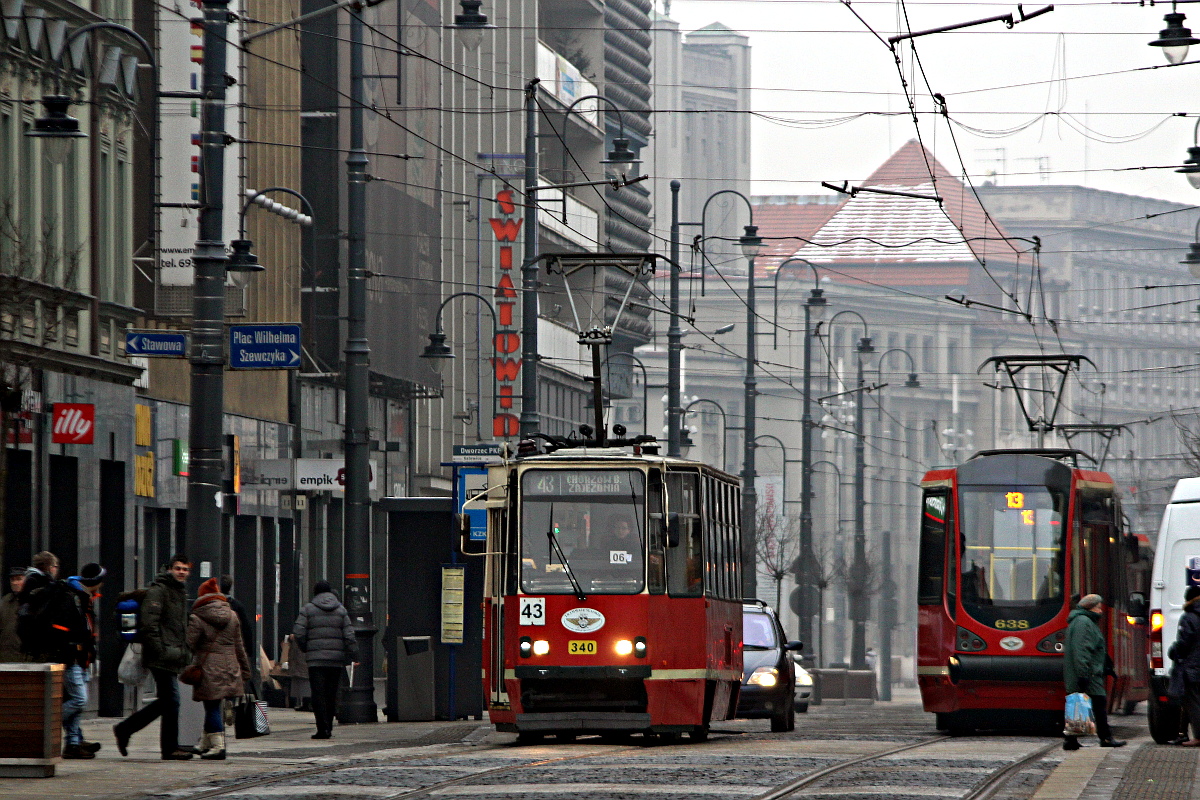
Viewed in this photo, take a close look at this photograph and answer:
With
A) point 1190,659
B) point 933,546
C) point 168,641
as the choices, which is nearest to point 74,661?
point 168,641

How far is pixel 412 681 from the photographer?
27438 millimetres

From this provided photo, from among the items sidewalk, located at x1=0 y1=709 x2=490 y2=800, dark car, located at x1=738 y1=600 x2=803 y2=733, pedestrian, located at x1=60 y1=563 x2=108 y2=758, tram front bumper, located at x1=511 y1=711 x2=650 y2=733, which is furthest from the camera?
dark car, located at x1=738 y1=600 x2=803 y2=733

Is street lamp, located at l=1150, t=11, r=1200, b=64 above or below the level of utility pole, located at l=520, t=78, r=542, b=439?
above

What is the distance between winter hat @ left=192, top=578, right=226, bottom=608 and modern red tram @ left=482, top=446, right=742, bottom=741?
290 centimetres

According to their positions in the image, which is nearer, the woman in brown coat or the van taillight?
the woman in brown coat

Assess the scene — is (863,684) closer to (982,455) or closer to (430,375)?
(430,375)

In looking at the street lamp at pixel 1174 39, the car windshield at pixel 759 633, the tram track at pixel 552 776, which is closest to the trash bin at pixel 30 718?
the tram track at pixel 552 776

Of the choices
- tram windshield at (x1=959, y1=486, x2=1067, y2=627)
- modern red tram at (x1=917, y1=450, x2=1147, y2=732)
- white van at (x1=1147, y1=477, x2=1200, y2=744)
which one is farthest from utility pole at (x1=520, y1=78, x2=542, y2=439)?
white van at (x1=1147, y1=477, x2=1200, y2=744)

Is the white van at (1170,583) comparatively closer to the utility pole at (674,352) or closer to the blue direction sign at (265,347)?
the blue direction sign at (265,347)

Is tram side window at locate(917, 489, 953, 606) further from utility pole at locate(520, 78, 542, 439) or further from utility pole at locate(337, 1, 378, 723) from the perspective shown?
utility pole at locate(520, 78, 542, 439)

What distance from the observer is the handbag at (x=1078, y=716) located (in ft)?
70.5

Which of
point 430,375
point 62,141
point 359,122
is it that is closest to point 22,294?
point 62,141

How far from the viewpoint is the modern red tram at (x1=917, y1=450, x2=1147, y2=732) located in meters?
25.5

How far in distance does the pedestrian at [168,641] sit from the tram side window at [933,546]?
997cm
